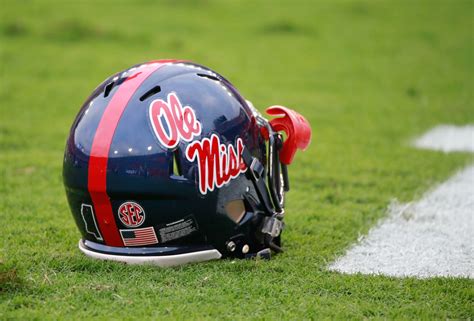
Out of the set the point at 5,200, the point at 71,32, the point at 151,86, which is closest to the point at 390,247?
the point at 151,86

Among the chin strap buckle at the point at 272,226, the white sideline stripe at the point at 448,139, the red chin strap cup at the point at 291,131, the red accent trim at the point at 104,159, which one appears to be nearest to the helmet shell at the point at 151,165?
the red accent trim at the point at 104,159

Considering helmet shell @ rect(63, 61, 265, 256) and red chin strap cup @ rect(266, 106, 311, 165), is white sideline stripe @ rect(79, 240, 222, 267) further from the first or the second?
red chin strap cup @ rect(266, 106, 311, 165)

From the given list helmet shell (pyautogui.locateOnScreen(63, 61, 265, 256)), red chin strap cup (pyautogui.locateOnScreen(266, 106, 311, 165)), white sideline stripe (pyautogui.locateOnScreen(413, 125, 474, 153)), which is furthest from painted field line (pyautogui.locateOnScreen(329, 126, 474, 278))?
white sideline stripe (pyautogui.locateOnScreen(413, 125, 474, 153))

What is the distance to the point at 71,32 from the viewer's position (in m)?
12.7

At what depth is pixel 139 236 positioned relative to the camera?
4.05m

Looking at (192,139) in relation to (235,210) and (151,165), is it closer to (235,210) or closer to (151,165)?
(151,165)

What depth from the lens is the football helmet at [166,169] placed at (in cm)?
395

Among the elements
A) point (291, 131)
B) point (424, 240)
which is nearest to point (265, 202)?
point (291, 131)

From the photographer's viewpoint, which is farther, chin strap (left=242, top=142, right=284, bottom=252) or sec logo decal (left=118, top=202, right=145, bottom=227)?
chin strap (left=242, top=142, right=284, bottom=252)

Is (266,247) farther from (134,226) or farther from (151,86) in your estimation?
(151,86)

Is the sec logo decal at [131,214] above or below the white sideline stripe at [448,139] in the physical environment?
above

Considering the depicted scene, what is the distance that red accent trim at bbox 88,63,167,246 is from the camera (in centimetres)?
396

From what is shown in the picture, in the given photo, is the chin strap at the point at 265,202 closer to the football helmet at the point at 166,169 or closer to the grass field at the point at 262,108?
the football helmet at the point at 166,169

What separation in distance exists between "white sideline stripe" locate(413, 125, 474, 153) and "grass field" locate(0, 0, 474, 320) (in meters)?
0.19
